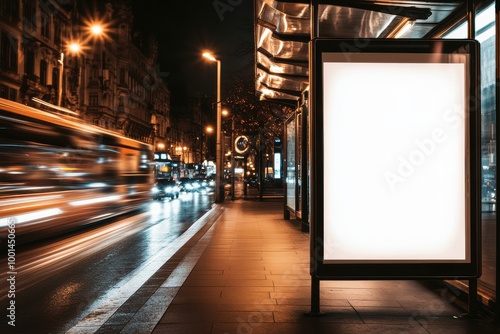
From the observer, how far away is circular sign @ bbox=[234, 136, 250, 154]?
3083 centimetres

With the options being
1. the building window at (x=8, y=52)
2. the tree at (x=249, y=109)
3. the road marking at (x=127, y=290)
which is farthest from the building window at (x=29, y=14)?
the road marking at (x=127, y=290)

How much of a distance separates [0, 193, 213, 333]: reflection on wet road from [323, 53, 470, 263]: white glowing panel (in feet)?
10.9

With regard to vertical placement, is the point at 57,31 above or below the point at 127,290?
above

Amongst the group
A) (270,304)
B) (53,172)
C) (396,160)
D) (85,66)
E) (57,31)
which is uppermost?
(57,31)

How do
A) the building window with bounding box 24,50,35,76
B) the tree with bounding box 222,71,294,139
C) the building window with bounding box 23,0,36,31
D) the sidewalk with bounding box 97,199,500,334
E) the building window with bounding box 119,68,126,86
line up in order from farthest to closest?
1. the building window with bounding box 119,68,126,86
2. the building window with bounding box 24,50,35,76
3. the building window with bounding box 23,0,36,31
4. the tree with bounding box 222,71,294,139
5. the sidewalk with bounding box 97,199,500,334

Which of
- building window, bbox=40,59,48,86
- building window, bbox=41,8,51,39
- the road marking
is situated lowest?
the road marking

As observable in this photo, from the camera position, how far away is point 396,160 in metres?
5.36

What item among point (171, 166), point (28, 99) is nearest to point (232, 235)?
point (171, 166)

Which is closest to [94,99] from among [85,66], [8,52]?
[85,66]

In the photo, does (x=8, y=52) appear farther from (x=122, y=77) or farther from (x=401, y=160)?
(x=401, y=160)

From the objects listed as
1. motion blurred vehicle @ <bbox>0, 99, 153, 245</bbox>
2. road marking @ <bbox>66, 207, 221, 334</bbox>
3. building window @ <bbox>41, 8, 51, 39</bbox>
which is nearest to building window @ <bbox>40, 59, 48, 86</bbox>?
building window @ <bbox>41, 8, 51, 39</bbox>

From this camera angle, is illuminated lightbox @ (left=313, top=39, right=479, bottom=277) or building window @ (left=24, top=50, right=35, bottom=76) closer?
illuminated lightbox @ (left=313, top=39, right=479, bottom=277)
